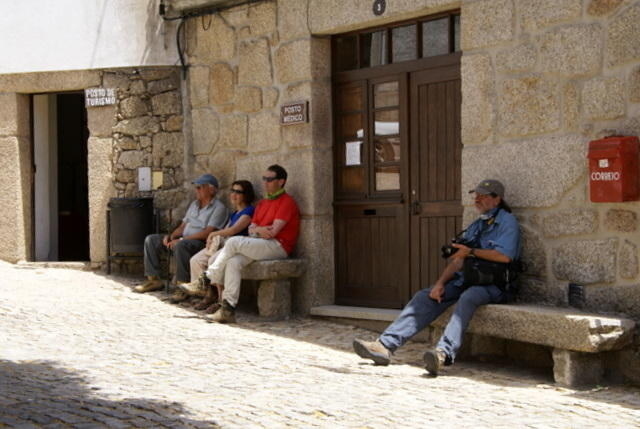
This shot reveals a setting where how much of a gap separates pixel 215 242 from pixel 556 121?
12.0 feet

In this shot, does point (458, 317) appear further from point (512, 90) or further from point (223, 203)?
point (223, 203)

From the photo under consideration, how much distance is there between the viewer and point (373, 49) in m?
9.03

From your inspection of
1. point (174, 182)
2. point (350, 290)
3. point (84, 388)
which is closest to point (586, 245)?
point (350, 290)

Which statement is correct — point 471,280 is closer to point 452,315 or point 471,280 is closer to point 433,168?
point 452,315

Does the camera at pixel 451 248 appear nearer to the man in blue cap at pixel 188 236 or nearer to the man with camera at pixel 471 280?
the man with camera at pixel 471 280

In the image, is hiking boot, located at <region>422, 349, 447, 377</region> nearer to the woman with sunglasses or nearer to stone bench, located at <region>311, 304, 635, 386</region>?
stone bench, located at <region>311, 304, 635, 386</region>

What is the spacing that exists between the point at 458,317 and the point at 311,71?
10.8 feet

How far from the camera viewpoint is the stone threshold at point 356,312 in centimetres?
866

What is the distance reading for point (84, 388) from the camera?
19.2 ft

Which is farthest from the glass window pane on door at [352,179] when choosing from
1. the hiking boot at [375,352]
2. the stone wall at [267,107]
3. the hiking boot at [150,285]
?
the hiking boot at [375,352]

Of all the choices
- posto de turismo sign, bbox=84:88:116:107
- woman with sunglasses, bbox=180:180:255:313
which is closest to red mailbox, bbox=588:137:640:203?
woman with sunglasses, bbox=180:180:255:313

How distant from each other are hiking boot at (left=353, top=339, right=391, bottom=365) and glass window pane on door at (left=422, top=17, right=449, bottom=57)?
2.72 m

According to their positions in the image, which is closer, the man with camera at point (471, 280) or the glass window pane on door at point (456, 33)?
the man with camera at point (471, 280)

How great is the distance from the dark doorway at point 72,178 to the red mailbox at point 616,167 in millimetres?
8790
